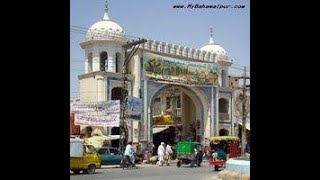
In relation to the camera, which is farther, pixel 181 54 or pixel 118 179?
pixel 181 54

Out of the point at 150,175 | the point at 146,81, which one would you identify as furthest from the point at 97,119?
the point at 150,175

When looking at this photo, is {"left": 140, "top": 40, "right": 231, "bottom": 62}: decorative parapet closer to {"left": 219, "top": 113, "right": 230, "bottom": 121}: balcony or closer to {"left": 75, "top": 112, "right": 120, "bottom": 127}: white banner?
{"left": 219, "top": 113, "right": 230, "bottom": 121}: balcony

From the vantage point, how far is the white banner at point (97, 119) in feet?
67.6

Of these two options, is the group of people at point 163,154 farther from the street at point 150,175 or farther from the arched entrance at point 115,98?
the street at point 150,175

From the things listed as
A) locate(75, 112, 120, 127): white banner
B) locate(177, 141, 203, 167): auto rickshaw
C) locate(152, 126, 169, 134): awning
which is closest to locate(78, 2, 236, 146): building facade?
locate(152, 126, 169, 134): awning

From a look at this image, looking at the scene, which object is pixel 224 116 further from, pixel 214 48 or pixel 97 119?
pixel 97 119

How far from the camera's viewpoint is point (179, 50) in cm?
2567

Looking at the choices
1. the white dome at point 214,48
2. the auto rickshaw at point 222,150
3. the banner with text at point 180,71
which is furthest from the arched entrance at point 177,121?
the auto rickshaw at point 222,150

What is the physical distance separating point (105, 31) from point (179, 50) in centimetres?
431

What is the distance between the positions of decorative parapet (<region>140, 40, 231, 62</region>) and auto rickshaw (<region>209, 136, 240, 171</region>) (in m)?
5.74
